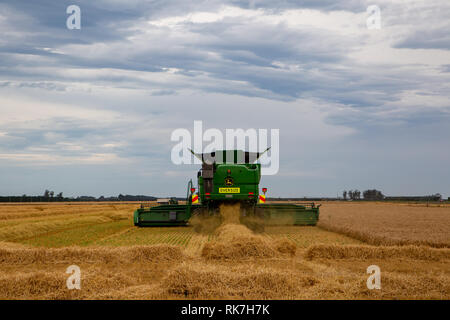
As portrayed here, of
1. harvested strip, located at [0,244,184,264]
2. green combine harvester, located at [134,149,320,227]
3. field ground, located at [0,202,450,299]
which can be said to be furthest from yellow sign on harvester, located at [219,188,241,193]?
harvested strip, located at [0,244,184,264]

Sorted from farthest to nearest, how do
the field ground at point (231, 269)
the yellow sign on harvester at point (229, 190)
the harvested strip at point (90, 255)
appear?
1. the yellow sign on harvester at point (229, 190)
2. the harvested strip at point (90, 255)
3. the field ground at point (231, 269)

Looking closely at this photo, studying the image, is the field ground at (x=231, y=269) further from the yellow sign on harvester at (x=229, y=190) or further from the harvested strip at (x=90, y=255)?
the yellow sign on harvester at (x=229, y=190)

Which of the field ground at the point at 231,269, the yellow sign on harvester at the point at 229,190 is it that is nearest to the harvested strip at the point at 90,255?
the field ground at the point at 231,269

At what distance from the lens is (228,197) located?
20219mm

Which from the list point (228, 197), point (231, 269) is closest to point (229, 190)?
point (228, 197)

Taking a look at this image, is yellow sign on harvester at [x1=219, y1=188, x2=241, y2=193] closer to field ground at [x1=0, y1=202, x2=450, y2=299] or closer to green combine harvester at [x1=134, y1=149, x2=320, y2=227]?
green combine harvester at [x1=134, y1=149, x2=320, y2=227]

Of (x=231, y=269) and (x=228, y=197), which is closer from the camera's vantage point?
(x=231, y=269)

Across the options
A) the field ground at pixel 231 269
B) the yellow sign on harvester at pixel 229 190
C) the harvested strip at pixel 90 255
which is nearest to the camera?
the field ground at pixel 231 269

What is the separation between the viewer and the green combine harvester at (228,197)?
2016 cm

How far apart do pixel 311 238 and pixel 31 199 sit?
129005 millimetres

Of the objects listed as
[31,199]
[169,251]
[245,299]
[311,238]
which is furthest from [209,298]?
[31,199]

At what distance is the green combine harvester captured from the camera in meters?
20.2

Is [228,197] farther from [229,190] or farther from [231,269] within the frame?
[231,269]
